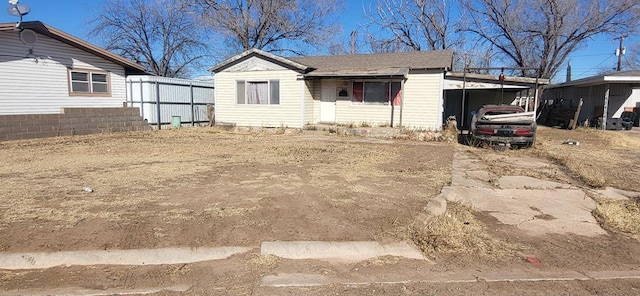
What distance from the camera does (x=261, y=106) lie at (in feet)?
59.8

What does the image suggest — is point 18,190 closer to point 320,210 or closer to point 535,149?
point 320,210

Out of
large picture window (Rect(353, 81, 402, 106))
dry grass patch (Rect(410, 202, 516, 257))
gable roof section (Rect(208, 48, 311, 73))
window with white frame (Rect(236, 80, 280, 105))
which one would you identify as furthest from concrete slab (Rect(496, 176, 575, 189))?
window with white frame (Rect(236, 80, 280, 105))

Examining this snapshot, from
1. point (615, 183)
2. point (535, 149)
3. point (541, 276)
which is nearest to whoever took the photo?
point (541, 276)

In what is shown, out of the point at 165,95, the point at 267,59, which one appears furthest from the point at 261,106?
the point at 165,95

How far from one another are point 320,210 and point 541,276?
2.74 meters

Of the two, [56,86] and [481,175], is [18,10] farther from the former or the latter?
[481,175]

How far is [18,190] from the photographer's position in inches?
246

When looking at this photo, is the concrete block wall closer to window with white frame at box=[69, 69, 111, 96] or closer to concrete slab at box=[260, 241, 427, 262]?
window with white frame at box=[69, 69, 111, 96]

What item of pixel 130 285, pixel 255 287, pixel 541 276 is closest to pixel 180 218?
pixel 130 285

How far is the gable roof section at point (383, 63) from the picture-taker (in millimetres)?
15836

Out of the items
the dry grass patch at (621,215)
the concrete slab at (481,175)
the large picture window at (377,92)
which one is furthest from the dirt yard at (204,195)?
the large picture window at (377,92)

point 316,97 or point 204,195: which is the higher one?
point 316,97

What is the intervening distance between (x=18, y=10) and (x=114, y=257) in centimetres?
1489

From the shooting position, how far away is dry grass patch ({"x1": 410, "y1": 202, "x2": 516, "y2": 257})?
423cm
